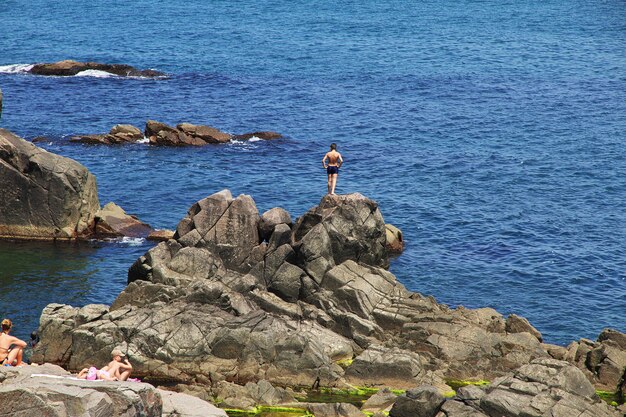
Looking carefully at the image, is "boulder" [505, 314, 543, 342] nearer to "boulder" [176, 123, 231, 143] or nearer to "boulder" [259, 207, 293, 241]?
"boulder" [259, 207, 293, 241]

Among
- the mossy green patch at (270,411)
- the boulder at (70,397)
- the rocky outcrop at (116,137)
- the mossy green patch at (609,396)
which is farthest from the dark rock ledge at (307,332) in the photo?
the rocky outcrop at (116,137)

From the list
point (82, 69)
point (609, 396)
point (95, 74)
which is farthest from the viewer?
point (82, 69)

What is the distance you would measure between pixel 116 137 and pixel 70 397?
65.6 m

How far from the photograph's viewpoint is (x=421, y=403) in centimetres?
4666

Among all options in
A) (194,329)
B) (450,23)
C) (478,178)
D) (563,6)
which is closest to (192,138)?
(478,178)

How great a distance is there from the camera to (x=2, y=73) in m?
128

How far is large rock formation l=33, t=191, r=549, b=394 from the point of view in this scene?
53156 millimetres

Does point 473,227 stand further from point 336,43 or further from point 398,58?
point 336,43

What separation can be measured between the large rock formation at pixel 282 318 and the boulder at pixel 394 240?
9298 millimetres

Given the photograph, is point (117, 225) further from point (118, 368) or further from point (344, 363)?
point (118, 368)

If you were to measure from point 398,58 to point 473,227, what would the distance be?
66.2 meters

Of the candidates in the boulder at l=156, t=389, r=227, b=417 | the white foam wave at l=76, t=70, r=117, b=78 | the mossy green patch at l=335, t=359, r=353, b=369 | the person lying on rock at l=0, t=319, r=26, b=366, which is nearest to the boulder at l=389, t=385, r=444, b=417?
the mossy green patch at l=335, t=359, r=353, b=369

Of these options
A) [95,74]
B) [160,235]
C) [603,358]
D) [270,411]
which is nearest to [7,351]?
[270,411]

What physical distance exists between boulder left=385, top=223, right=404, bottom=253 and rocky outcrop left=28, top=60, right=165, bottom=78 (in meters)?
62.7
